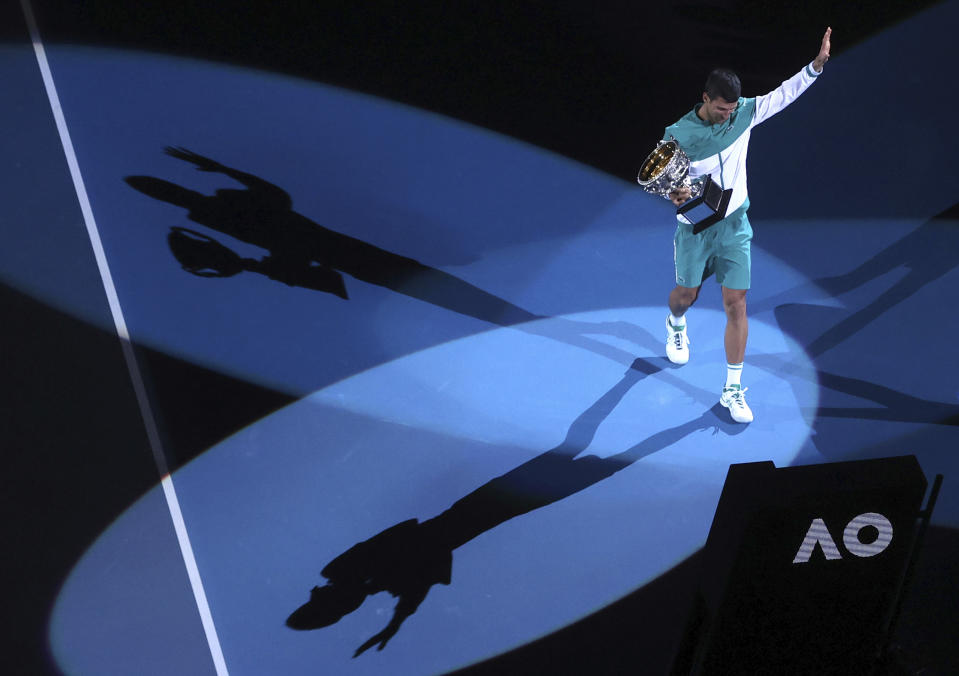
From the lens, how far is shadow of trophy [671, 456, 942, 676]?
2342 mm

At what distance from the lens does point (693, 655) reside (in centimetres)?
258

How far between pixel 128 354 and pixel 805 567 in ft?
9.94

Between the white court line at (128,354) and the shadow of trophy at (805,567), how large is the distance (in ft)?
6.41

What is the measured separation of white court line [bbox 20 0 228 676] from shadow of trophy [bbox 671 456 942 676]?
195 cm

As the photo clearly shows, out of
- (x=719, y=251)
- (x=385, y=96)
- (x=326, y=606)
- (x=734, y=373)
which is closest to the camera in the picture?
(x=326, y=606)

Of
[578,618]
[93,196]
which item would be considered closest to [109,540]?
[93,196]

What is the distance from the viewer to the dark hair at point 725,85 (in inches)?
144

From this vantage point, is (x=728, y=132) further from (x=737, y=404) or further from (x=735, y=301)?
(x=737, y=404)

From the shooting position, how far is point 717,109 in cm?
373

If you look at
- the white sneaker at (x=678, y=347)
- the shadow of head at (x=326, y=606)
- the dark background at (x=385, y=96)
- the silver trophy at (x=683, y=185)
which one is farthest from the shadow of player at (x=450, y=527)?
the silver trophy at (x=683, y=185)

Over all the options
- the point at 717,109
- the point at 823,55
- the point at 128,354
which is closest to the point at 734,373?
the point at 717,109

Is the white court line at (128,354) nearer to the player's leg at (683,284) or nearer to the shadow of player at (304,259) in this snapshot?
the shadow of player at (304,259)

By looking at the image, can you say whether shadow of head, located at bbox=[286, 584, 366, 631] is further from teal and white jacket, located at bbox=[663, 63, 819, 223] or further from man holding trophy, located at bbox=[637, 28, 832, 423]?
teal and white jacket, located at bbox=[663, 63, 819, 223]

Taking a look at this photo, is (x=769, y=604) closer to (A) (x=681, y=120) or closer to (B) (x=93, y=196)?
(A) (x=681, y=120)
